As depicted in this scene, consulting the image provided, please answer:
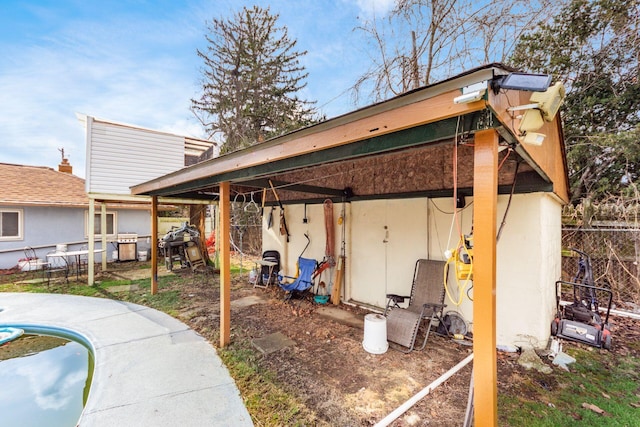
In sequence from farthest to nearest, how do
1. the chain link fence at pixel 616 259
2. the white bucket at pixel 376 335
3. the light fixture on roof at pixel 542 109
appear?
the chain link fence at pixel 616 259 → the white bucket at pixel 376 335 → the light fixture on roof at pixel 542 109

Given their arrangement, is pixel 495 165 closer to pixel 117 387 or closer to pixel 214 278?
pixel 117 387

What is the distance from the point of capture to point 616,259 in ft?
18.1

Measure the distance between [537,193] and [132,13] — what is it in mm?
9194

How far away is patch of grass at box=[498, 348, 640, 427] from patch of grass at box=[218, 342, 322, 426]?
5.86ft

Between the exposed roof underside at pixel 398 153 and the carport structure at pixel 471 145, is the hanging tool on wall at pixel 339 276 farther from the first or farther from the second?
the carport structure at pixel 471 145

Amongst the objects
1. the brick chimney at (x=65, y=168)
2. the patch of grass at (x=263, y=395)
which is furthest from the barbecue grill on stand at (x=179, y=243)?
the brick chimney at (x=65, y=168)

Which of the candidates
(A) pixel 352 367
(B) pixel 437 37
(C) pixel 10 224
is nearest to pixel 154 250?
(A) pixel 352 367

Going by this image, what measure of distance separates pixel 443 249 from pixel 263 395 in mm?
3218

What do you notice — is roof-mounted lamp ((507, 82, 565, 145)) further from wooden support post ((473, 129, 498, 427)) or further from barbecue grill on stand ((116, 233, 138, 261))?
barbecue grill on stand ((116, 233, 138, 261))

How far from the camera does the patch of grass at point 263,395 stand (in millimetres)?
2418

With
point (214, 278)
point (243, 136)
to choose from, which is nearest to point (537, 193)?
point (214, 278)

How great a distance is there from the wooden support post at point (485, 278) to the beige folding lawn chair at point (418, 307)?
Answer: 205 cm

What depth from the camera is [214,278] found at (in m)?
8.22

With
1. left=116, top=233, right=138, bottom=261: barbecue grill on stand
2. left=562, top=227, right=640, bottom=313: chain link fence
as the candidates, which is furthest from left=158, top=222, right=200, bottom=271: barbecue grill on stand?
left=562, top=227, right=640, bottom=313: chain link fence
